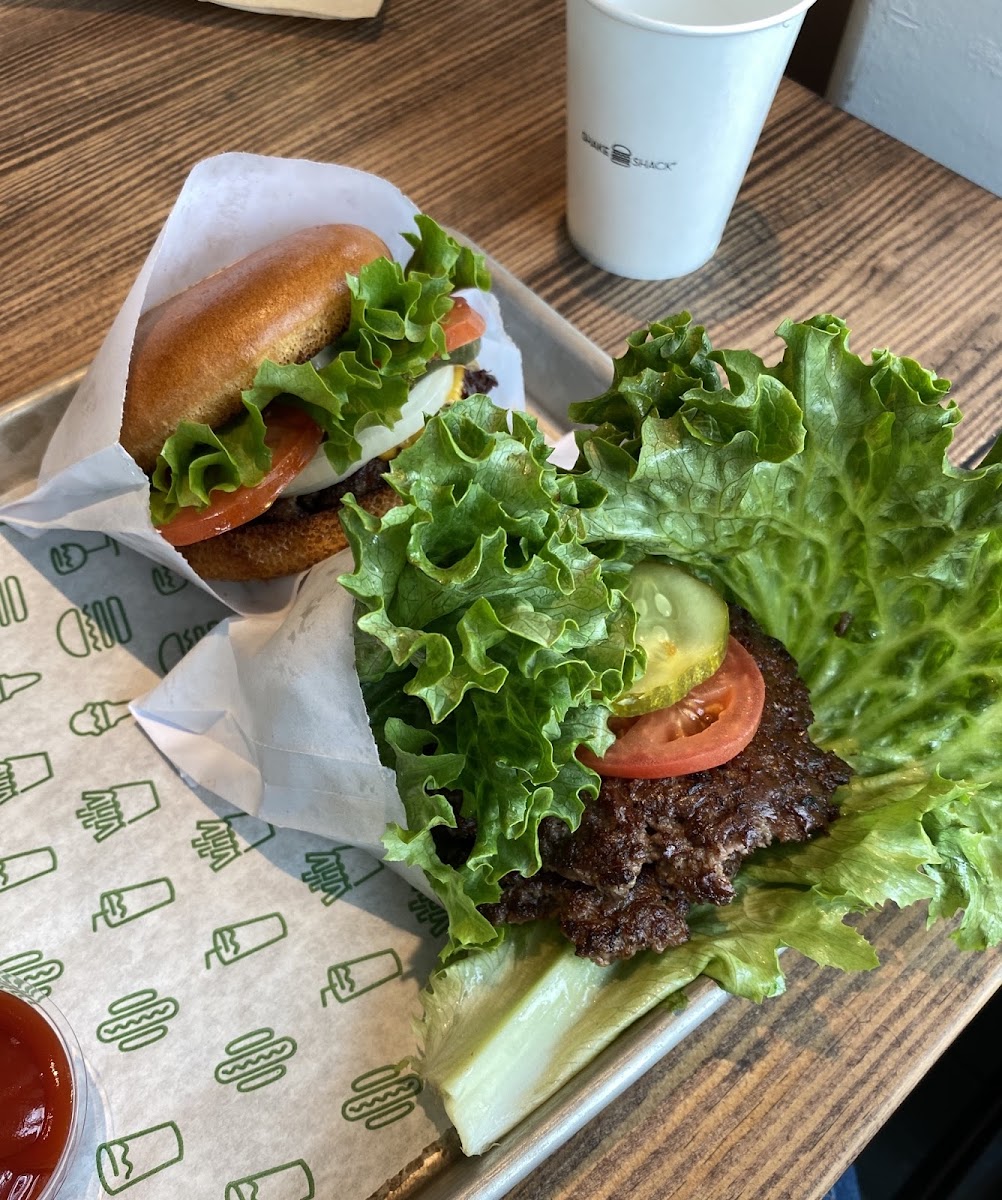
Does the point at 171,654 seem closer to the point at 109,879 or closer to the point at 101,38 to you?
the point at 109,879

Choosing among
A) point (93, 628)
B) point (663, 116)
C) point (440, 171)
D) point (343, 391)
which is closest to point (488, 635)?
point (343, 391)

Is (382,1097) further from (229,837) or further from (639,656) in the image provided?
(639,656)

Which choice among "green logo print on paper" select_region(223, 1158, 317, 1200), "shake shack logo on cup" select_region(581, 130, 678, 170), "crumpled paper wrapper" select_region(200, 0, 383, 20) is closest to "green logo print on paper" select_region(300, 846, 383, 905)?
"green logo print on paper" select_region(223, 1158, 317, 1200)

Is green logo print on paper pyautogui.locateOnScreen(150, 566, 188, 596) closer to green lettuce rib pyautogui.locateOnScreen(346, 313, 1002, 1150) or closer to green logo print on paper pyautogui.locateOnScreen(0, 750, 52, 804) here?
green logo print on paper pyautogui.locateOnScreen(0, 750, 52, 804)

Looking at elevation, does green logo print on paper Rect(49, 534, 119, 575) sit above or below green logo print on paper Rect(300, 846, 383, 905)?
above

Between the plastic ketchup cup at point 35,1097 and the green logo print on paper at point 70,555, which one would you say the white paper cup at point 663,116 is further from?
the plastic ketchup cup at point 35,1097

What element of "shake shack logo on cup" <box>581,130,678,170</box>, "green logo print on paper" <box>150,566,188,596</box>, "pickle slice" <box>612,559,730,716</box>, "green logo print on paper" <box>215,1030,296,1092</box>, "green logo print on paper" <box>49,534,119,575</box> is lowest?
"green logo print on paper" <box>215,1030,296,1092</box>

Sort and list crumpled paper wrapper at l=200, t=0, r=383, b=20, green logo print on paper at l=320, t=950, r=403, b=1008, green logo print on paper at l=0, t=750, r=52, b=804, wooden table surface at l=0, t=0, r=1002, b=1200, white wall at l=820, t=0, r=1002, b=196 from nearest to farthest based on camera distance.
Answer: green logo print on paper at l=320, t=950, r=403, b=1008
green logo print on paper at l=0, t=750, r=52, b=804
wooden table surface at l=0, t=0, r=1002, b=1200
white wall at l=820, t=0, r=1002, b=196
crumpled paper wrapper at l=200, t=0, r=383, b=20

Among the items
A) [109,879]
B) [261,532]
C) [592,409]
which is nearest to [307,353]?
[261,532]
